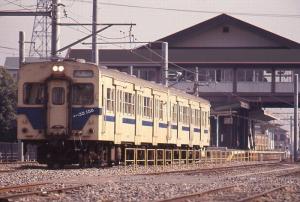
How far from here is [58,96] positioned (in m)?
25.7

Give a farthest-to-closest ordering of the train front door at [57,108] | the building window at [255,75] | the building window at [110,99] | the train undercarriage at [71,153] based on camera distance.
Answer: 1. the building window at [255,75]
2. the building window at [110,99]
3. the train undercarriage at [71,153]
4. the train front door at [57,108]

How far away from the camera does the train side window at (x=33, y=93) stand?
84.9ft

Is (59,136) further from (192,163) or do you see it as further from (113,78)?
(192,163)

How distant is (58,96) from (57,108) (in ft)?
1.40

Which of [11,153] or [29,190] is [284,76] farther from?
[29,190]

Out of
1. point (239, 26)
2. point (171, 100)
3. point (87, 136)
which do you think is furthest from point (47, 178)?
point (239, 26)

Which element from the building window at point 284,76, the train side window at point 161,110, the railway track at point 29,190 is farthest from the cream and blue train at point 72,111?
the building window at point 284,76

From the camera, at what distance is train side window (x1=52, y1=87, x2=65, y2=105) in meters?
25.7

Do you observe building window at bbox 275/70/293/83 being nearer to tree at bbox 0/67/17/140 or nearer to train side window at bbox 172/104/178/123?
tree at bbox 0/67/17/140

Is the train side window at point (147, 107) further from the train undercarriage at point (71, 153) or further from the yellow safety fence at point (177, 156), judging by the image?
the train undercarriage at point (71, 153)

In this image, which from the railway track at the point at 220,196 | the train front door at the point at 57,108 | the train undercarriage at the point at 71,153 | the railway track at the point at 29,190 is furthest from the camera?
the train undercarriage at the point at 71,153

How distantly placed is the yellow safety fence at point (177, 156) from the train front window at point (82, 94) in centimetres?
368

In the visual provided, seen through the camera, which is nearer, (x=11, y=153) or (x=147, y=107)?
(x=147, y=107)

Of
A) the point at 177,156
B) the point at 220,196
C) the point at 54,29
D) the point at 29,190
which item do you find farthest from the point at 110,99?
the point at 177,156
